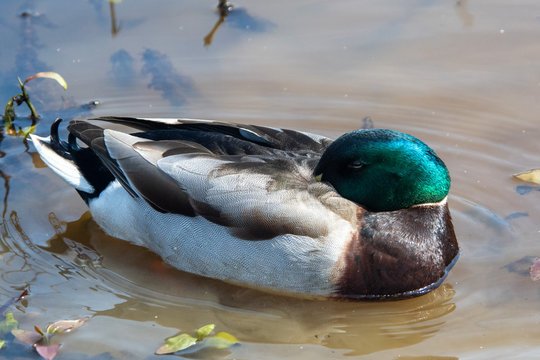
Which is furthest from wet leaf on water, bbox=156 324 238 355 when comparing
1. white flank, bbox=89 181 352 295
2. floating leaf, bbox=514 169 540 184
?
floating leaf, bbox=514 169 540 184

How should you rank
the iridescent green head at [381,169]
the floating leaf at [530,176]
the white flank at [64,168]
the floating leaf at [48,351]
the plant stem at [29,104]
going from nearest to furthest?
1. the floating leaf at [48,351]
2. the iridescent green head at [381,169]
3. the white flank at [64,168]
4. the floating leaf at [530,176]
5. the plant stem at [29,104]

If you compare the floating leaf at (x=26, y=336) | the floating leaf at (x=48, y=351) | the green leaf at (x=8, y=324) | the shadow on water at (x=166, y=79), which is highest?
the shadow on water at (x=166, y=79)

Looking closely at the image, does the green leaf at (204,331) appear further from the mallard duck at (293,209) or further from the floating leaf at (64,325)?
the floating leaf at (64,325)

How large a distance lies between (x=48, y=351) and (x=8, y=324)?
1.17 feet

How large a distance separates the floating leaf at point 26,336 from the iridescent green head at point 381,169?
1.99 meters

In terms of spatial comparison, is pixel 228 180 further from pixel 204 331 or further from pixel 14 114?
pixel 14 114

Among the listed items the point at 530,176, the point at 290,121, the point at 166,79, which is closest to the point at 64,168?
the point at 166,79

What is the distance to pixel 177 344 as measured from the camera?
4918mm

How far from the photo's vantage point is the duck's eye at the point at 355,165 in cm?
545

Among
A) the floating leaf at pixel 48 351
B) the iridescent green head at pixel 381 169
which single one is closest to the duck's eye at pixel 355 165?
the iridescent green head at pixel 381 169

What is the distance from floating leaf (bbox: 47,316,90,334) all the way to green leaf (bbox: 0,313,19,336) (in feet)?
0.68

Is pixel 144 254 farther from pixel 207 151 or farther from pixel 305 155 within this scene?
pixel 305 155

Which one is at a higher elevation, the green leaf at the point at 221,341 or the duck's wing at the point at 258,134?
the duck's wing at the point at 258,134

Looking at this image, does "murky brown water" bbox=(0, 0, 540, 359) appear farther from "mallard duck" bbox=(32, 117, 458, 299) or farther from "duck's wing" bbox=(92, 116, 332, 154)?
"duck's wing" bbox=(92, 116, 332, 154)
